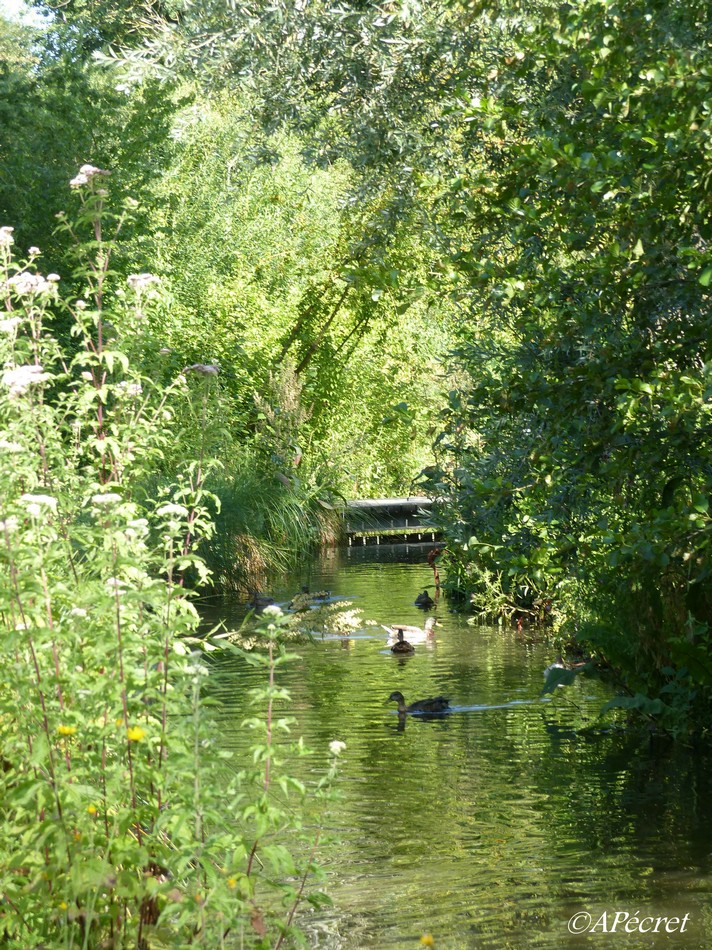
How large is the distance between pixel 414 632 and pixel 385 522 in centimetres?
1316

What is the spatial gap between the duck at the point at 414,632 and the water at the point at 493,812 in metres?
0.83

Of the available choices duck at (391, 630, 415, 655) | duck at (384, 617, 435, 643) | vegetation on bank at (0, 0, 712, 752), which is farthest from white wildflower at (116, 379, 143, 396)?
duck at (384, 617, 435, 643)

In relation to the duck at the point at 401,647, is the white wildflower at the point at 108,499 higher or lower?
higher

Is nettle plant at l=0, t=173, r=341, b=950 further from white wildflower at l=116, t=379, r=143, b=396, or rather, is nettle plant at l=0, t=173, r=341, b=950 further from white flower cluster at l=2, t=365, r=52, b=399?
white wildflower at l=116, t=379, r=143, b=396

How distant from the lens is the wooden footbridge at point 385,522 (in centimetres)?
2392

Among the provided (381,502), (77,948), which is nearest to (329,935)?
(77,948)

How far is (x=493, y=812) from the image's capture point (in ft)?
21.5

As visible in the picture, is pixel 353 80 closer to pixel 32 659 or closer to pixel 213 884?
pixel 32 659

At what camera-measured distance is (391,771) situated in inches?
295

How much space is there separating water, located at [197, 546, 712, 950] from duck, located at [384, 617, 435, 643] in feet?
2.73

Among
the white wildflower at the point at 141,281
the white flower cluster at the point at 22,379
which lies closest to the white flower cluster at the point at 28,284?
the white wildflower at the point at 141,281

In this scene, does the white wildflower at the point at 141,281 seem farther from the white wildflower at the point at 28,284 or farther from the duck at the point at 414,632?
the duck at the point at 414,632

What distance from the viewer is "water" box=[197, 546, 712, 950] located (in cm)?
502

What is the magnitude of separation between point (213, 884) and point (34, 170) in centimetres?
1718
